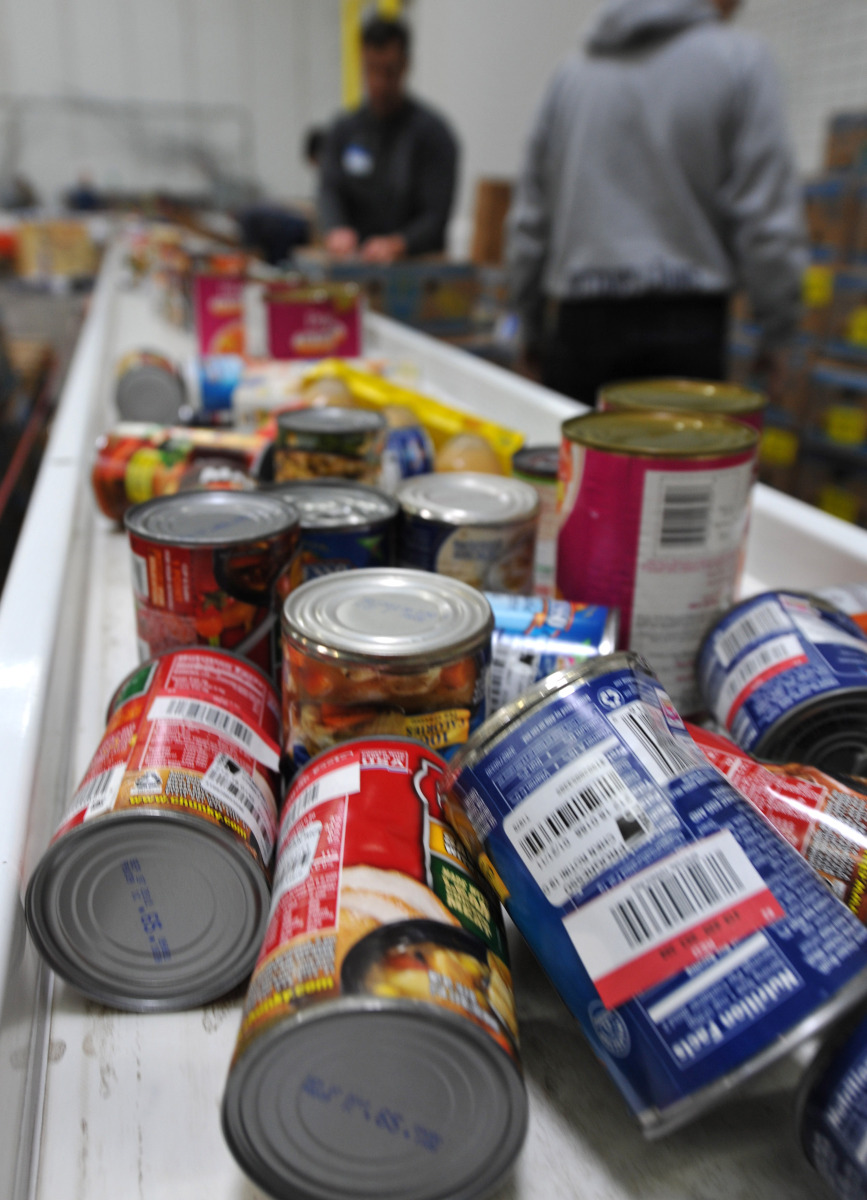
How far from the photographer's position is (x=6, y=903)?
53cm

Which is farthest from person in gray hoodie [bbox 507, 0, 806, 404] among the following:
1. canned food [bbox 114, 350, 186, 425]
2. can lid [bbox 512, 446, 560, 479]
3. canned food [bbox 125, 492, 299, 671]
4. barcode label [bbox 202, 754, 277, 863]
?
barcode label [bbox 202, 754, 277, 863]

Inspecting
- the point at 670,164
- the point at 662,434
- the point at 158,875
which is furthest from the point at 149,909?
the point at 670,164

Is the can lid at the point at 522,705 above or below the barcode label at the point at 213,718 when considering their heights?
above

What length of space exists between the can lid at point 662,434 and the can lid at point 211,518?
28cm

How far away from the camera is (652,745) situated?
0.51 m

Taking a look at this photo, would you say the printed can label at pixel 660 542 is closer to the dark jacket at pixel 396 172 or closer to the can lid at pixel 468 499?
the can lid at pixel 468 499

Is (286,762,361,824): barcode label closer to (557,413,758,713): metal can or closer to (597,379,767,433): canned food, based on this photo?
(557,413,758,713): metal can

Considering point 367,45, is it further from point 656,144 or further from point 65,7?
point 65,7

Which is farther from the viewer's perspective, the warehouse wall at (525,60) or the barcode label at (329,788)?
the warehouse wall at (525,60)

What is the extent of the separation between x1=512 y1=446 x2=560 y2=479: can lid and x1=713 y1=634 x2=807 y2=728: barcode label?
39 cm

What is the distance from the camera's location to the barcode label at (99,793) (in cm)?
55

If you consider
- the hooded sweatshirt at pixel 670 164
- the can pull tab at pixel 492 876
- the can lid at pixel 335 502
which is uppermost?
the hooded sweatshirt at pixel 670 164

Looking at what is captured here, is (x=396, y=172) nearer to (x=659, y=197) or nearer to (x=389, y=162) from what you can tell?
(x=389, y=162)

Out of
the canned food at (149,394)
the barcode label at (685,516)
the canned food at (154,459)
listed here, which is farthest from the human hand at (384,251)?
the barcode label at (685,516)
